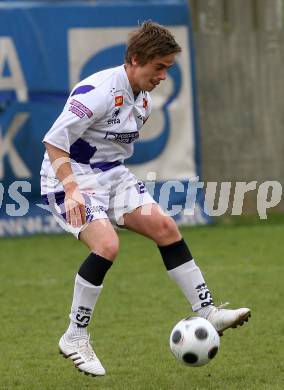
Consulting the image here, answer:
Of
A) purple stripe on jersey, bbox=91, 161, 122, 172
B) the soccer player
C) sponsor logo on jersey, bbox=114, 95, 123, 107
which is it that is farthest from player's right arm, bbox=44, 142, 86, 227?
sponsor logo on jersey, bbox=114, 95, 123, 107

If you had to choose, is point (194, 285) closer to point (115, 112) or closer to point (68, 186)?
point (68, 186)

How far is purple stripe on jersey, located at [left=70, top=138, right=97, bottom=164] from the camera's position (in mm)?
5488

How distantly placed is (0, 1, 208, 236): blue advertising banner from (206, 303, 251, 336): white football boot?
574cm

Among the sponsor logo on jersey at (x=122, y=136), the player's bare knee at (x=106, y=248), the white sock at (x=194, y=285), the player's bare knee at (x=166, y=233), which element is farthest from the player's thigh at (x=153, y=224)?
the sponsor logo on jersey at (x=122, y=136)

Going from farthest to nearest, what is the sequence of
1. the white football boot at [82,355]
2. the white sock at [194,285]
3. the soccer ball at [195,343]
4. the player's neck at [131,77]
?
the white sock at [194,285], the player's neck at [131,77], the white football boot at [82,355], the soccer ball at [195,343]

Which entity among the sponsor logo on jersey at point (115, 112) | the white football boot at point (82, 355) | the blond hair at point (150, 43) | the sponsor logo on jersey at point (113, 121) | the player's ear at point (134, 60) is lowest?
the white football boot at point (82, 355)

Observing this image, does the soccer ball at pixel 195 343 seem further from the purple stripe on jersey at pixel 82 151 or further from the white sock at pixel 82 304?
the purple stripe on jersey at pixel 82 151

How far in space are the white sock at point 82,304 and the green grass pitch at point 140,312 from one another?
0.28 meters

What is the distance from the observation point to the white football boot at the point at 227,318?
17.6 feet

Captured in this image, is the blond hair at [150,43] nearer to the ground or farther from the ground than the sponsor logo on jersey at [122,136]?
farther from the ground

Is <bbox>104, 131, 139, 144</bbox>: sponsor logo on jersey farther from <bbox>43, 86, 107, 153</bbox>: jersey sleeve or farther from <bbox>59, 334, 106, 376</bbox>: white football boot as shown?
<bbox>59, 334, 106, 376</bbox>: white football boot

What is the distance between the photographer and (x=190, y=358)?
5094 mm

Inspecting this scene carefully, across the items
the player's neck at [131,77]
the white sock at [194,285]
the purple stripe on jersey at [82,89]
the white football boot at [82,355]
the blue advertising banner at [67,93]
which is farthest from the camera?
the blue advertising banner at [67,93]

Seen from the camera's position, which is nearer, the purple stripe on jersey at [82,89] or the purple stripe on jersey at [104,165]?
the purple stripe on jersey at [82,89]
